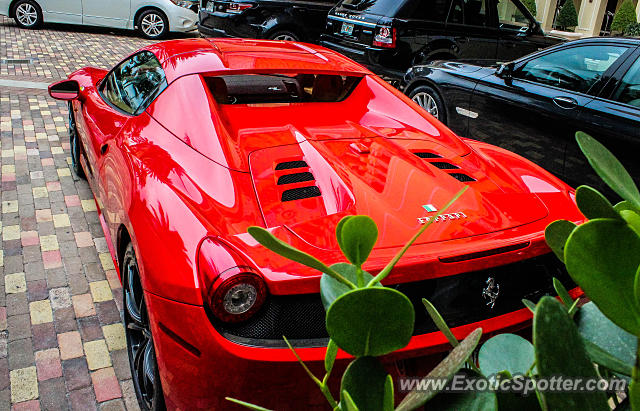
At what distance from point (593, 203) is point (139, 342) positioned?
7.56 feet

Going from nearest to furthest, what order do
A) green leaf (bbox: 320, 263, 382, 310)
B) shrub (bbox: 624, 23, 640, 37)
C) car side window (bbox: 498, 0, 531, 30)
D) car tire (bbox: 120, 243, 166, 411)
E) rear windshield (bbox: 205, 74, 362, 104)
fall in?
green leaf (bbox: 320, 263, 382, 310)
car tire (bbox: 120, 243, 166, 411)
rear windshield (bbox: 205, 74, 362, 104)
car side window (bbox: 498, 0, 531, 30)
shrub (bbox: 624, 23, 640, 37)

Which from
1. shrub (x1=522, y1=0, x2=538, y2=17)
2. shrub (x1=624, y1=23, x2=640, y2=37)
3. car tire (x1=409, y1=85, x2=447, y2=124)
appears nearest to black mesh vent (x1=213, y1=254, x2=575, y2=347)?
car tire (x1=409, y1=85, x2=447, y2=124)

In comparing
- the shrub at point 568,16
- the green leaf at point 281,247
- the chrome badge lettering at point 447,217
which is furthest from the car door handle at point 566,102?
the shrub at point 568,16

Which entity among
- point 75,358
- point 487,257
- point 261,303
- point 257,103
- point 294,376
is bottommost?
point 75,358

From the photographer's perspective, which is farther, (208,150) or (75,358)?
(75,358)

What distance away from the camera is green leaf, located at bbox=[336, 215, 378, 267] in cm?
55

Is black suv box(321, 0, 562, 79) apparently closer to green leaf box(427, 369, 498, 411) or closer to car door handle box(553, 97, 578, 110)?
car door handle box(553, 97, 578, 110)

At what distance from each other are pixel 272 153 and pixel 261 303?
95cm

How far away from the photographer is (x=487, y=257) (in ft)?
6.26

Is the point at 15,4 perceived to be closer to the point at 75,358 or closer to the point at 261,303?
the point at 75,358

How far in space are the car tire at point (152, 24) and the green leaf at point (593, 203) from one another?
44.2ft

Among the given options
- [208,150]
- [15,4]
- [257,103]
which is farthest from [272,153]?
[15,4]

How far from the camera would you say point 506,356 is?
58cm

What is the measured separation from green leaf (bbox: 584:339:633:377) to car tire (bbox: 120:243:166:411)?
72.0 inches
